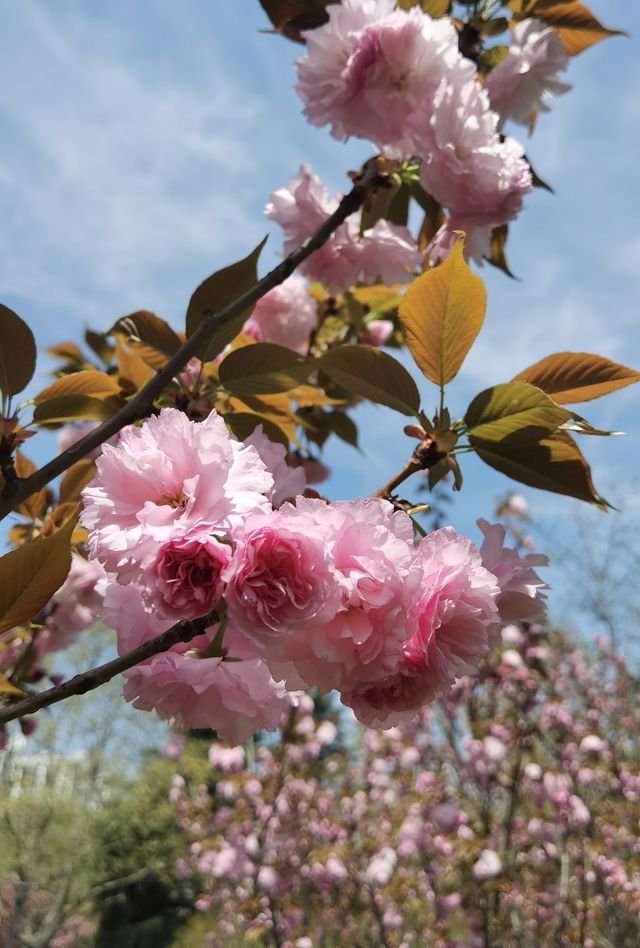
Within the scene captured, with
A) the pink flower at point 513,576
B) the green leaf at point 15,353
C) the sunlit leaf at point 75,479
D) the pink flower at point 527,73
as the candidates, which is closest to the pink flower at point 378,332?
the pink flower at point 527,73

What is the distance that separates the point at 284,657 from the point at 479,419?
11.6 inches

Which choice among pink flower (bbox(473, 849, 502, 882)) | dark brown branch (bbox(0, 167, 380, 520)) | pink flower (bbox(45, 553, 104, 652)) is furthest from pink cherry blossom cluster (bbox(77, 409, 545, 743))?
pink flower (bbox(473, 849, 502, 882))

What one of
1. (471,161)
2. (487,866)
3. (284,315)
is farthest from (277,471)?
(487,866)

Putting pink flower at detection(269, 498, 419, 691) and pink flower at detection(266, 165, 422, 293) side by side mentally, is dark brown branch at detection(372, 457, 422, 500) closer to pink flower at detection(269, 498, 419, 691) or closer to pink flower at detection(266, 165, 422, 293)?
pink flower at detection(269, 498, 419, 691)

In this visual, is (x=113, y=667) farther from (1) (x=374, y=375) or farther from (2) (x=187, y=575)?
(1) (x=374, y=375)

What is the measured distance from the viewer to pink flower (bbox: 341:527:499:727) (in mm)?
538

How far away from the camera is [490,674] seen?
3893 millimetres

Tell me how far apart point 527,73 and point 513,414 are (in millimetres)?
779

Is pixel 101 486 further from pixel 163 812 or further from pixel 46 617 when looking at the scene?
pixel 163 812

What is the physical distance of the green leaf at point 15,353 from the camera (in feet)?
2.58

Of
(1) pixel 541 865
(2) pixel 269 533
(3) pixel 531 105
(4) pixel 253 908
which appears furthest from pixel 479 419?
(1) pixel 541 865

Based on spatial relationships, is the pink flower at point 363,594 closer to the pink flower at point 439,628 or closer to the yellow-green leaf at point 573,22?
the pink flower at point 439,628

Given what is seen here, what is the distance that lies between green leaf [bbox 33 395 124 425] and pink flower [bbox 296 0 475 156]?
529 mm

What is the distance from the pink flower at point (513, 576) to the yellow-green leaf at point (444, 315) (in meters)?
0.16
